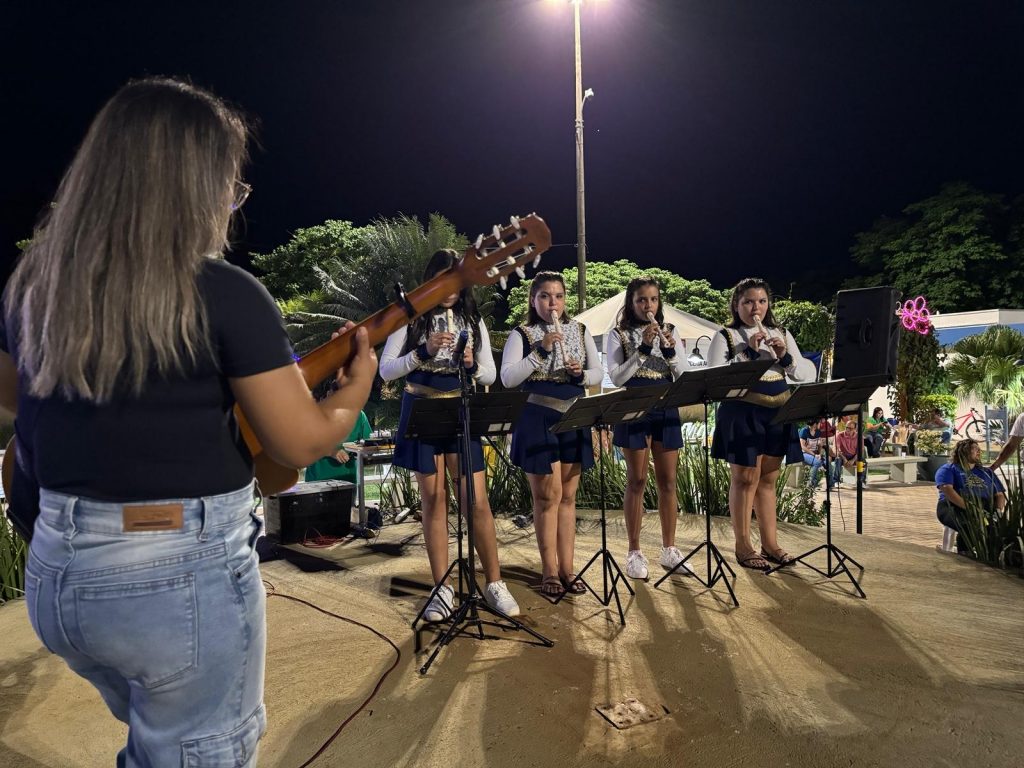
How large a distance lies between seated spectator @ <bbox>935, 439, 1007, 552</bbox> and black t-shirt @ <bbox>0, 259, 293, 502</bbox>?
627 centimetres

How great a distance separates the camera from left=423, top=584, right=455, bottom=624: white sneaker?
163 inches

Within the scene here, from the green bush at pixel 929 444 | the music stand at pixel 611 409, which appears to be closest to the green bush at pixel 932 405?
the green bush at pixel 929 444

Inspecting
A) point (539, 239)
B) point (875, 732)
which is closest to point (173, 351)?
point (539, 239)

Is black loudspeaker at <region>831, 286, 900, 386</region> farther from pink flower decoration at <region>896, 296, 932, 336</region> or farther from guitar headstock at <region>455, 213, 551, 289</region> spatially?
pink flower decoration at <region>896, 296, 932, 336</region>

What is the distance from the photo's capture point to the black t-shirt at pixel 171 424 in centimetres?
121

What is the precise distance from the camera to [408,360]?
13.5 ft

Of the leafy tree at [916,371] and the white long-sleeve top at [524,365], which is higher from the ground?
the leafy tree at [916,371]

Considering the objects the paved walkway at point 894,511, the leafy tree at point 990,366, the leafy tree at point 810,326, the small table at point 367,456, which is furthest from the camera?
the leafy tree at point 810,326

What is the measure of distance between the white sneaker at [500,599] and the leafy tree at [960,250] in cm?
3642

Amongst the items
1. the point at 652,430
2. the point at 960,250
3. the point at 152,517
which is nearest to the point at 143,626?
the point at 152,517

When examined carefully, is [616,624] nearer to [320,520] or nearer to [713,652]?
[713,652]

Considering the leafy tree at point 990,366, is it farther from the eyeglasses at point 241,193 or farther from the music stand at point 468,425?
the eyeglasses at point 241,193

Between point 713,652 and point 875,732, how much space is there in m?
0.93

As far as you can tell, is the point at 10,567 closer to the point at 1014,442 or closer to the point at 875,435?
the point at 1014,442
